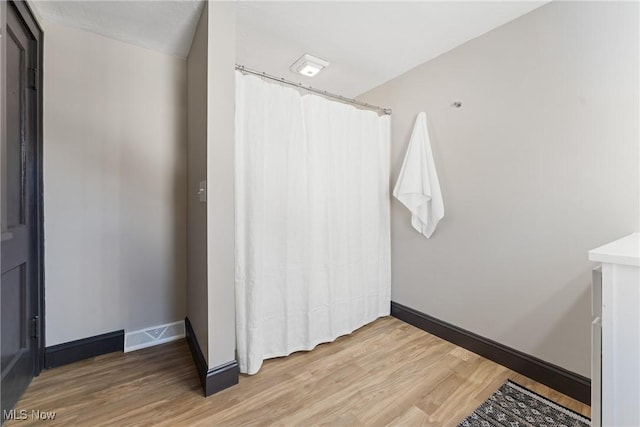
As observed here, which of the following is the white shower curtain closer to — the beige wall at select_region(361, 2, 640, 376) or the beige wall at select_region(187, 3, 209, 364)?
the beige wall at select_region(187, 3, 209, 364)

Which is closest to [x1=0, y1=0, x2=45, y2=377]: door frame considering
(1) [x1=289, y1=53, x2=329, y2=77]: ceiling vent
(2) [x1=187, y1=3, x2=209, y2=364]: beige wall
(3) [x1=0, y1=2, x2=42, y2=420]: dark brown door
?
(3) [x1=0, y1=2, x2=42, y2=420]: dark brown door

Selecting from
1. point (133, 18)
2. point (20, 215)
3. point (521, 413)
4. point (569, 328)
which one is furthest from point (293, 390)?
point (133, 18)

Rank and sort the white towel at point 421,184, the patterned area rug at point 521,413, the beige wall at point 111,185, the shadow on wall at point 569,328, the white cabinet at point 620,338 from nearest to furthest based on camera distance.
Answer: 1. the white cabinet at point 620,338
2. the patterned area rug at point 521,413
3. the shadow on wall at point 569,328
4. the beige wall at point 111,185
5. the white towel at point 421,184

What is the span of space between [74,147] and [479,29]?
272 cm

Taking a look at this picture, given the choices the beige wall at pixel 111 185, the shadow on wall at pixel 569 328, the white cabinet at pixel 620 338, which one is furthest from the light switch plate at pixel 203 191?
the shadow on wall at pixel 569 328

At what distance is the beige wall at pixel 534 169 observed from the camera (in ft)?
4.25

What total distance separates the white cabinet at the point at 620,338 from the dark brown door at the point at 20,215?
233 centimetres

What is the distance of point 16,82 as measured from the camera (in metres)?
1.32

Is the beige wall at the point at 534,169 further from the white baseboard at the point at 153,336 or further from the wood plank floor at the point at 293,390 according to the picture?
the white baseboard at the point at 153,336

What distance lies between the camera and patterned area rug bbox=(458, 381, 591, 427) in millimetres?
1215

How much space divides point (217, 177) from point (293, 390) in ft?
4.02

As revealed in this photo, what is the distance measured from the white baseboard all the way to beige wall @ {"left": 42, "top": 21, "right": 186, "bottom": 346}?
5cm

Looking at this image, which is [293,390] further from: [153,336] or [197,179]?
[197,179]

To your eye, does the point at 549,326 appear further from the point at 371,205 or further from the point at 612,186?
the point at 371,205
